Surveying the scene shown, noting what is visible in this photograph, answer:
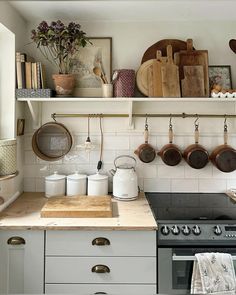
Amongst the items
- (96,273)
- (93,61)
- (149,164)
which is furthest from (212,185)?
(93,61)

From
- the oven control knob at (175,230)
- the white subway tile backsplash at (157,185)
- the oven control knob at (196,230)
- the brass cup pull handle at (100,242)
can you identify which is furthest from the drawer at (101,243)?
the white subway tile backsplash at (157,185)

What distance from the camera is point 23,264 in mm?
1711

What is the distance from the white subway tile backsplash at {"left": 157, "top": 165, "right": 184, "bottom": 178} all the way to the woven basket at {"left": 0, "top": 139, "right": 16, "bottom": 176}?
1.06 m

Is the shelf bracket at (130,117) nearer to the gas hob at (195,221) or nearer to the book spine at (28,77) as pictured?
the gas hob at (195,221)

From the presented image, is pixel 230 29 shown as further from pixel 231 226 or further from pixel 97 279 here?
pixel 97 279

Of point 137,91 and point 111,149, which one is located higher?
point 137,91

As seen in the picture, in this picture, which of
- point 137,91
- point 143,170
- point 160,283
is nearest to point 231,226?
point 160,283

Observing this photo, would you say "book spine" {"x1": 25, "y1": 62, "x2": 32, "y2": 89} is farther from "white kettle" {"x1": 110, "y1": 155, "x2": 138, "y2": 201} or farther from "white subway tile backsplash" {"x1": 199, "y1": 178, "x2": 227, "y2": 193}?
"white subway tile backsplash" {"x1": 199, "y1": 178, "x2": 227, "y2": 193}

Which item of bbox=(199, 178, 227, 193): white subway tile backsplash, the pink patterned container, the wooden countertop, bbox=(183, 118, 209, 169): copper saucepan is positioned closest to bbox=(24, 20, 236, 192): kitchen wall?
bbox=(199, 178, 227, 193): white subway tile backsplash

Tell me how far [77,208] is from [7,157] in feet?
1.70

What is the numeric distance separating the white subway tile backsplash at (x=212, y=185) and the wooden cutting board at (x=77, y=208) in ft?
2.60

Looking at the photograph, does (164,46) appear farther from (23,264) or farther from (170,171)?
(23,264)

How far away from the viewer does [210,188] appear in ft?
7.79

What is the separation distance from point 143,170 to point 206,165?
1.55 feet
